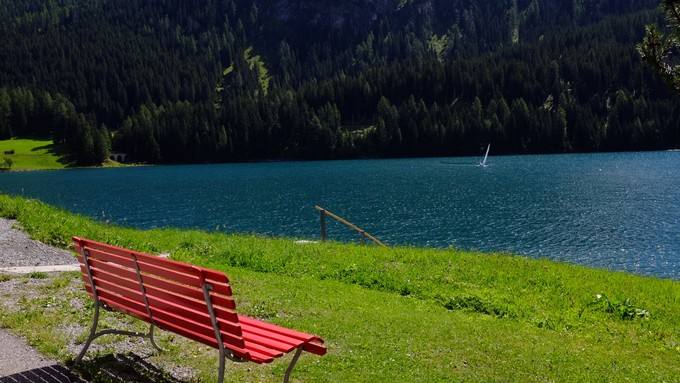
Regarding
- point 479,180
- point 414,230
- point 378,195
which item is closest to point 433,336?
point 414,230

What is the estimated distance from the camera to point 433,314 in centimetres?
1327

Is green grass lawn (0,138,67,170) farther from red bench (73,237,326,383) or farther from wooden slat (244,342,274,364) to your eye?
wooden slat (244,342,274,364)

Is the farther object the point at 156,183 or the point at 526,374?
the point at 156,183

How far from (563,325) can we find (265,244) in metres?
13.5

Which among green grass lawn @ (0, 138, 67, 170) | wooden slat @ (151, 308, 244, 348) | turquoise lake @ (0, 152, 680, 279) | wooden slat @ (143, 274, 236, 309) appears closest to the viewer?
wooden slat @ (143, 274, 236, 309)

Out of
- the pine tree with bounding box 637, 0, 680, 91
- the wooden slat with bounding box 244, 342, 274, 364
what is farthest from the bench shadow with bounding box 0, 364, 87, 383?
the pine tree with bounding box 637, 0, 680, 91

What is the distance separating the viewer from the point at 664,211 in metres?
55.4

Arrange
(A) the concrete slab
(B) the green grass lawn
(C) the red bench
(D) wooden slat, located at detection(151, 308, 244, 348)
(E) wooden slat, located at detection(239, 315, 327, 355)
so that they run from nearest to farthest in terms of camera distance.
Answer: (C) the red bench < (D) wooden slat, located at detection(151, 308, 244, 348) < (E) wooden slat, located at detection(239, 315, 327, 355) < (A) the concrete slab < (B) the green grass lawn

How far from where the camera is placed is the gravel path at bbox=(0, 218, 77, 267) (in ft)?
57.8

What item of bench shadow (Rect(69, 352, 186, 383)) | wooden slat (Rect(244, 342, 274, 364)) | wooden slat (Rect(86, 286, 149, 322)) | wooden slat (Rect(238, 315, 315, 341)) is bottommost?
bench shadow (Rect(69, 352, 186, 383))

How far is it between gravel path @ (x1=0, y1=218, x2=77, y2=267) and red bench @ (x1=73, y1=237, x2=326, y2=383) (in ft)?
33.3

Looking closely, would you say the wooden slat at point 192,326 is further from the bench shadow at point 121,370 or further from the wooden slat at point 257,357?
the bench shadow at point 121,370

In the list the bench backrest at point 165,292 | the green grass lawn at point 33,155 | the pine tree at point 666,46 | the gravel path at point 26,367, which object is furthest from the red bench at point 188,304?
the green grass lawn at point 33,155

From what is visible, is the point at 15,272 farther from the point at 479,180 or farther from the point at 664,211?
the point at 479,180
